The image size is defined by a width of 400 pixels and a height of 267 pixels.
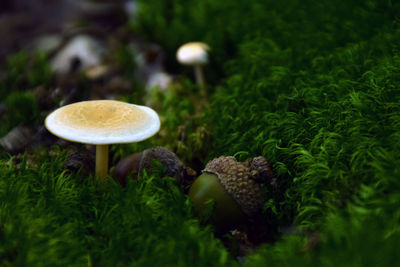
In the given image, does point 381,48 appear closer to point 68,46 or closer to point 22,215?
point 22,215

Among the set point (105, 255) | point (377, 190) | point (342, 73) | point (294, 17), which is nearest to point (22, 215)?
point (105, 255)

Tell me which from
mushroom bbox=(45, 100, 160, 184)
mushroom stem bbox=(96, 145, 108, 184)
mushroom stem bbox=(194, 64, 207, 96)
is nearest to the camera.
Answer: mushroom bbox=(45, 100, 160, 184)

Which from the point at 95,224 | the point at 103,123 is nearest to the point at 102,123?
the point at 103,123

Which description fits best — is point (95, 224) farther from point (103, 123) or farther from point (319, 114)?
point (319, 114)

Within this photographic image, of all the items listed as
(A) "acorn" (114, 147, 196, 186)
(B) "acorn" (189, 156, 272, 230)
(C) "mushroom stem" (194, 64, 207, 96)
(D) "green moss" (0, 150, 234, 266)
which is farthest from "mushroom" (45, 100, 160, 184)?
(C) "mushroom stem" (194, 64, 207, 96)

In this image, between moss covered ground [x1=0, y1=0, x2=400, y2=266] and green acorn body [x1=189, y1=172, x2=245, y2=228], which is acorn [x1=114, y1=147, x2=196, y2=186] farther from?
green acorn body [x1=189, y1=172, x2=245, y2=228]

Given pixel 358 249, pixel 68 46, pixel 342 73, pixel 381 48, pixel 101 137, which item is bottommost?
pixel 68 46

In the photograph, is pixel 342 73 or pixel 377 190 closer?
pixel 377 190
